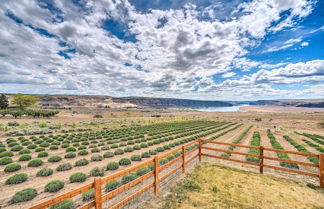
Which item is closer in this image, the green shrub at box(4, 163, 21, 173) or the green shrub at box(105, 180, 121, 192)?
the green shrub at box(105, 180, 121, 192)

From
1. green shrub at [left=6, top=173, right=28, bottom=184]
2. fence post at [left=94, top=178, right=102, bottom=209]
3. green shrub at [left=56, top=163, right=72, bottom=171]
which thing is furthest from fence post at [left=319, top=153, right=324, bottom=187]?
green shrub at [left=6, top=173, right=28, bottom=184]

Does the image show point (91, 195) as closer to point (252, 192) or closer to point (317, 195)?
point (252, 192)

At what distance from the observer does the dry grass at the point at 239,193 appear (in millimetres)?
5008

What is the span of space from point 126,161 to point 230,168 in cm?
773

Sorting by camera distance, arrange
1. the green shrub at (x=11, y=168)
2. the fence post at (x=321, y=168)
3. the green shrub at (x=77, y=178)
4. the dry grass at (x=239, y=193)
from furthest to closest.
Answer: the green shrub at (x=11, y=168)
the green shrub at (x=77, y=178)
the fence post at (x=321, y=168)
the dry grass at (x=239, y=193)

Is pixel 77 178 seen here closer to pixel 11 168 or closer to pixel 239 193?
pixel 11 168

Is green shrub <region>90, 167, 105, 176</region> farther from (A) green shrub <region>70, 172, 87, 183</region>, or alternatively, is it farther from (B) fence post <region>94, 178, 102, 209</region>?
(B) fence post <region>94, 178, 102, 209</region>

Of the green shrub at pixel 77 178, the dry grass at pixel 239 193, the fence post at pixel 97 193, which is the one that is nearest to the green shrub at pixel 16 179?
the green shrub at pixel 77 178

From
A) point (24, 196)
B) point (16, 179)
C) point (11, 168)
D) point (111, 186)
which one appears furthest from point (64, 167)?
point (111, 186)

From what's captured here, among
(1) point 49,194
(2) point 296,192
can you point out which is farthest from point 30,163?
(2) point 296,192

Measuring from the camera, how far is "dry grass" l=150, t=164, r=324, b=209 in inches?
197

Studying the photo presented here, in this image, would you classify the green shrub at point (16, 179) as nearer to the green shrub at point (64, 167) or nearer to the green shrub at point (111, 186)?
the green shrub at point (64, 167)

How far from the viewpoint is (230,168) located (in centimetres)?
816

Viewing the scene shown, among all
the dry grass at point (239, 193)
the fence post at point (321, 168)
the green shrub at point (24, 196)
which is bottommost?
the green shrub at point (24, 196)
